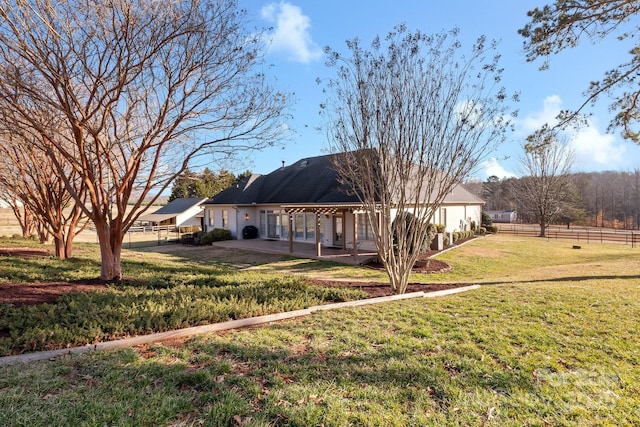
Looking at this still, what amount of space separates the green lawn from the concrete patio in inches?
388

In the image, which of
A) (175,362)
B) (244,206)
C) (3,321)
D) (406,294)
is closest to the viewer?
(175,362)

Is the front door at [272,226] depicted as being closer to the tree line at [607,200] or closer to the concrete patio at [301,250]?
the concrete patio at [301,250]

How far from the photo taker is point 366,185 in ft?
28.5

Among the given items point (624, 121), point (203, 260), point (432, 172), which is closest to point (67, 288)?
point (432, 172)

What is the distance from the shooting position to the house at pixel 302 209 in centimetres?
1881

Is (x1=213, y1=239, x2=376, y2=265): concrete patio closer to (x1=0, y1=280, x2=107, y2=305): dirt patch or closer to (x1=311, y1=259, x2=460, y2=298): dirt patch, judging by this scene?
(x1=311, y1=259, x2=460, y2=298): dirt patch

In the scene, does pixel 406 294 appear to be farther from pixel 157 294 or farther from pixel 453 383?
pixel 157 294

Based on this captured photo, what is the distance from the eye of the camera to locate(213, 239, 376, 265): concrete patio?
15.7 meters

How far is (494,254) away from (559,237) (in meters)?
14.8

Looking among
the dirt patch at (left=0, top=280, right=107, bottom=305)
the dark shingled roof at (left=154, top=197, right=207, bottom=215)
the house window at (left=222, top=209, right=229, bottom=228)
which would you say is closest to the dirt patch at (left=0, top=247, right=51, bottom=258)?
the dirt patch at (left=0, top=280, right=107, bottom=305)

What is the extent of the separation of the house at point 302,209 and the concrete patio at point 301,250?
60 cm

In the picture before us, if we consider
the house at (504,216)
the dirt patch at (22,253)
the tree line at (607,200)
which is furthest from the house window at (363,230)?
the house at (504,216)

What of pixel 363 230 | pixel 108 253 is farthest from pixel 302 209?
pixel 108 253

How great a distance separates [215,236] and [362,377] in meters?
21.4
